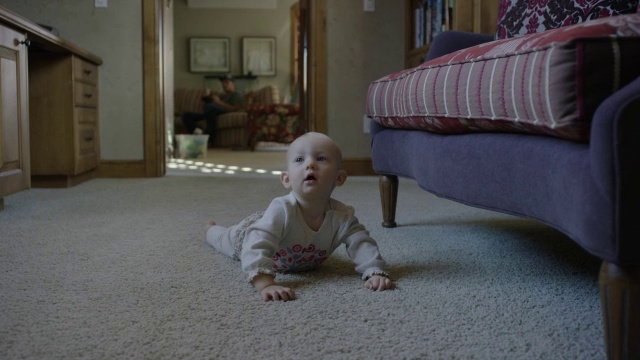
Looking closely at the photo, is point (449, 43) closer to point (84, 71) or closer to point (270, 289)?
point (270, 289)

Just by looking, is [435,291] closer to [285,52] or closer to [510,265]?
[510,265]

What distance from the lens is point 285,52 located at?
10164 millimetres

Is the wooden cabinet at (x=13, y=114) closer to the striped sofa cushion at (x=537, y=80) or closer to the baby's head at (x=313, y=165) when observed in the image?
the baby's head at (x=313, y=165)

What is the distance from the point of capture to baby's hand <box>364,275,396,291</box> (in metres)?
1.23

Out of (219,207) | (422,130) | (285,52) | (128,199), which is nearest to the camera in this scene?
(422,130)

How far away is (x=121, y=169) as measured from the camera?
12.6 feet

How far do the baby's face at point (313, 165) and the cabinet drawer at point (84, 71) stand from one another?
2318 mm

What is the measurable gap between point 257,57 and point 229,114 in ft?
6.68

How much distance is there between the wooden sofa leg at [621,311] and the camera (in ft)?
2.48

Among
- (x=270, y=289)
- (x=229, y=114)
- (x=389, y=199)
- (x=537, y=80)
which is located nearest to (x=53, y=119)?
(x=389, y=199)

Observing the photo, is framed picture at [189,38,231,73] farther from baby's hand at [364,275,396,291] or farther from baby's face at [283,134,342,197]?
baby's hand at [364,275,396,291]

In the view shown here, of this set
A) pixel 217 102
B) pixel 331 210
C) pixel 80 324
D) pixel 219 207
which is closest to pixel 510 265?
pixel 331 210

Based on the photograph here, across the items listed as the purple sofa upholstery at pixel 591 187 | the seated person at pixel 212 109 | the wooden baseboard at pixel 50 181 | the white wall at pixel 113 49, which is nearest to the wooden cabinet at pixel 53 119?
the wooden baseboard at pixel 50 181

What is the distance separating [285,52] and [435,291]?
30.3 ft
